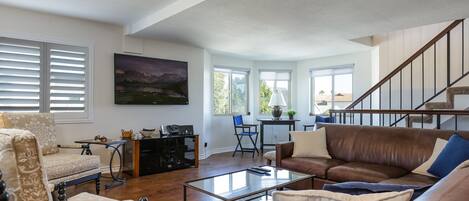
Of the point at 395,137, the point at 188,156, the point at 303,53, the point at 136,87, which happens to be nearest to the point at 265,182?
the point at 395,137

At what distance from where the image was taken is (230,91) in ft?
22.4

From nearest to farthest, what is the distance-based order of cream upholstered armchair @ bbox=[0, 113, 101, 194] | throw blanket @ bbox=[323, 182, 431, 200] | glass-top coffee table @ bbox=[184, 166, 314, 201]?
1. throw blanket @ bbox=[323, 182, 431, 200]
2. glass-top coffee table @ bbox=[184, 166, 314, 201]
3. cream upholstered armchair @ bbox=[0, 113, 101, 194]

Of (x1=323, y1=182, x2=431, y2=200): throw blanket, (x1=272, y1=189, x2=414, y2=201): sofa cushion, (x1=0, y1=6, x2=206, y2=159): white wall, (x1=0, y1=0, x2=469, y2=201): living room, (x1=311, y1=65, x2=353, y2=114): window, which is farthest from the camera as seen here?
(x1=311, y1=65, x2=353, y2=114): window

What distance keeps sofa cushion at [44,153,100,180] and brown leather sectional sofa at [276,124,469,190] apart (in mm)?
2129

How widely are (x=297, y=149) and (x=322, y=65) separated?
12.2ft

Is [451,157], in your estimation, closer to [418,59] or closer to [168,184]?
[168,184]

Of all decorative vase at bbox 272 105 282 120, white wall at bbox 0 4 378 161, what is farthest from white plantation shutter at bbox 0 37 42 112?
decorative vase at bbox 272 105 282 120

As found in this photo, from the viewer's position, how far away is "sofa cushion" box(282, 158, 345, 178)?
3184 mm

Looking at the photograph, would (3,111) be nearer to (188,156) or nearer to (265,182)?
(188,156)

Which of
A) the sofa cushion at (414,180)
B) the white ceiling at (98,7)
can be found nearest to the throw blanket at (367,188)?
the sofa cushion at (414,180)

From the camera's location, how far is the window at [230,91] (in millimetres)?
6582

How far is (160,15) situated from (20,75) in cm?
188

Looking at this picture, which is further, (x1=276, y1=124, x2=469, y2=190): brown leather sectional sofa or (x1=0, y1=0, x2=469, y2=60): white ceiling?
(x1=0, y1=0, x2=469, y2=60): white ceiling

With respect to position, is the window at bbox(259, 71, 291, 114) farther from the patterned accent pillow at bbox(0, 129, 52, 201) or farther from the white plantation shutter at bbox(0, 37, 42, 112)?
the patterned accent pillow at bbox(0, 129, 52, 201)
